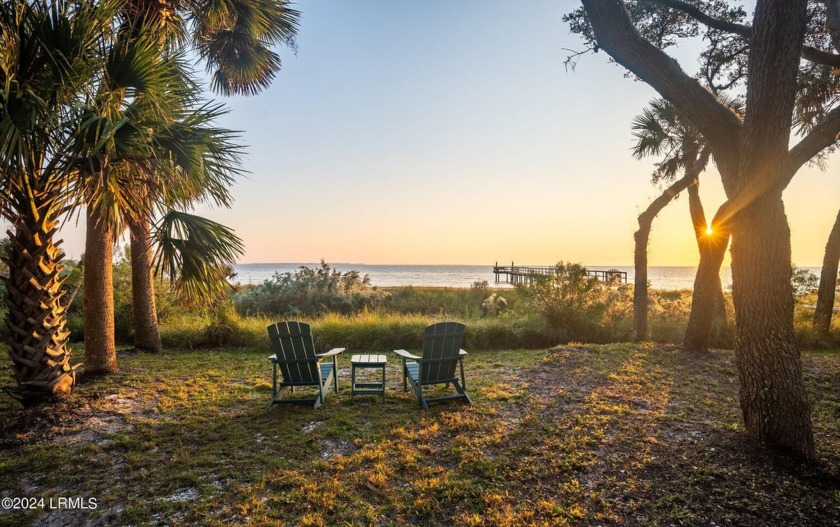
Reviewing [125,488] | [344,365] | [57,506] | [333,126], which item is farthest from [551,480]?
[333,126]

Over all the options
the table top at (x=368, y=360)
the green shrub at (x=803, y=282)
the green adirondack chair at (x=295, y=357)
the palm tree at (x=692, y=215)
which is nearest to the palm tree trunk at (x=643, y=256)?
the palm tree at (x=692, y=215)

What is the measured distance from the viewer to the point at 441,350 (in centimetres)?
518

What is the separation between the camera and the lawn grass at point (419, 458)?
8.94 feet

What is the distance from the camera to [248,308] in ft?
44.2

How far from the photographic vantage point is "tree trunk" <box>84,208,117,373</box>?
5980 millimetres

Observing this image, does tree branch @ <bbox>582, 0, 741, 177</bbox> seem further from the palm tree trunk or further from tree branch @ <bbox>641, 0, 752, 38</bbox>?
the palm tree trunk

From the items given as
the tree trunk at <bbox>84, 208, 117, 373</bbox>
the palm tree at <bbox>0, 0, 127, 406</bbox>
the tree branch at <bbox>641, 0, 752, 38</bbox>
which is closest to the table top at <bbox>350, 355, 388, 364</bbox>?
the palm tree at <bbox>0, 0, 127, 406</bbox>

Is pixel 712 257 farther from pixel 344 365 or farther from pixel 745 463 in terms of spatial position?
pixel 344 365

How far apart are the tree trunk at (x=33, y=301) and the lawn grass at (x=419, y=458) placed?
0.36 m

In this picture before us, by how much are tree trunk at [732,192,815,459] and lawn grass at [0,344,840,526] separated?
0.92 feet

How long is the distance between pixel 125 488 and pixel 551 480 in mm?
3298

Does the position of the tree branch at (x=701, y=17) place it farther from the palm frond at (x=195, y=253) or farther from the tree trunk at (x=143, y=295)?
the tree trunk at (x=143, y=295)

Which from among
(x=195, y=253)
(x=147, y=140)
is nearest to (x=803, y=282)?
(x=195, y=253)

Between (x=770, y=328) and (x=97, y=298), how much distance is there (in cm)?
813
